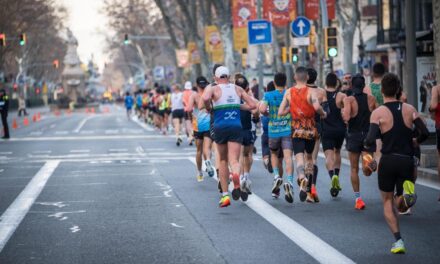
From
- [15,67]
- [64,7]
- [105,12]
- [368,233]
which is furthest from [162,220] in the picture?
[15,67]

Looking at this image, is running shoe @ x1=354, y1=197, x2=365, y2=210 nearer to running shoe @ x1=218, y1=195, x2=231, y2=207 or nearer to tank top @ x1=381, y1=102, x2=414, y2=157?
running shoe @ x1=218, y1=195, x2=231, y2=207

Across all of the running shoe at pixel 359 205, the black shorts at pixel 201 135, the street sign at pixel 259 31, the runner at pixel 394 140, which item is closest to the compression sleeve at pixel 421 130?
the runner at pixel 394 140

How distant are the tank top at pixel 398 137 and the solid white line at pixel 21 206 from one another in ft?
12.6

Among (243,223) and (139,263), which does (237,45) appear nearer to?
(243,223)

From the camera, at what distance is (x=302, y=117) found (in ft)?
44.6

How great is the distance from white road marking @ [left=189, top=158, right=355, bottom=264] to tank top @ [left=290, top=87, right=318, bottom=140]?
1.04 metres

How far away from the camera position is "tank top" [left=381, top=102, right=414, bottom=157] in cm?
967

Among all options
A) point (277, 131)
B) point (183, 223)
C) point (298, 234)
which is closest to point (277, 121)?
point (277, 131)

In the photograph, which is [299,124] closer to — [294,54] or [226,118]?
[226,118]

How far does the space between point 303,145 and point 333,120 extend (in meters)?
A: 0.75

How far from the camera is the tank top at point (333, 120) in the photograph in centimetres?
1418

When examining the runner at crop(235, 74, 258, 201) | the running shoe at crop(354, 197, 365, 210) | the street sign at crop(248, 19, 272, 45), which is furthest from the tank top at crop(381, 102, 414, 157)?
the street sign at crop(248, 19, 272, 45)

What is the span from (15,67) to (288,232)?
115m

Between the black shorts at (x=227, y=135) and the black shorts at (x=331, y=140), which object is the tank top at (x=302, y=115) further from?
the black shorts at (x=227, y=135)
